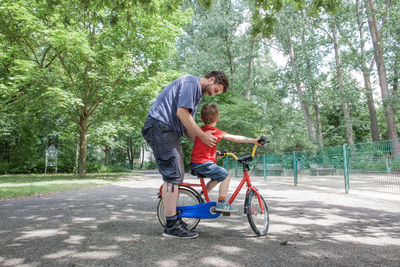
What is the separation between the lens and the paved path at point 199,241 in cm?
238

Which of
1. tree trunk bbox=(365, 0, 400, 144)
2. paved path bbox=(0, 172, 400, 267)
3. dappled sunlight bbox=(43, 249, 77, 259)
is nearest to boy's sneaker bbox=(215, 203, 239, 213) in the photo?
paved path bbox=(0, 172, 400, 267)

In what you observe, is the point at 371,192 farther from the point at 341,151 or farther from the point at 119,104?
the point at 119,104

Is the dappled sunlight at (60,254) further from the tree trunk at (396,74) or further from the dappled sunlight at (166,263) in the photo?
the tree trunk at (396,74)

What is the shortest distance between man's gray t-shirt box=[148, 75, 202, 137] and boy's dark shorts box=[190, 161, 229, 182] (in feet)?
1.43

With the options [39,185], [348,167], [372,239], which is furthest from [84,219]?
[348,167]

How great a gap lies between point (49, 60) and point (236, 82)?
15.7 m

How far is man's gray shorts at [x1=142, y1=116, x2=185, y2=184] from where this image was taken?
2.93 metres

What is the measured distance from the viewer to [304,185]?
1124cm

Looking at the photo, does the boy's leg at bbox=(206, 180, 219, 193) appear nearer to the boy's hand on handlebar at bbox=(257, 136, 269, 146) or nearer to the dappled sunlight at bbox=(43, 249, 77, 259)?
the boy's hand on handlebar at bbox=(257, 136, 269, 146)

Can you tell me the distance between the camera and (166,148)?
2.93 m

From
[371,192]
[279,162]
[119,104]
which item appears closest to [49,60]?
[119,104]

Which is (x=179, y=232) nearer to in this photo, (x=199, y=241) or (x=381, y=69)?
(x=199, y=241)

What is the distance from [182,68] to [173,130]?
22.9m

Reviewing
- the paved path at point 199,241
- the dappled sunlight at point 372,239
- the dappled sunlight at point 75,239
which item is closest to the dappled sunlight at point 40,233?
the paved path at point 199,241
